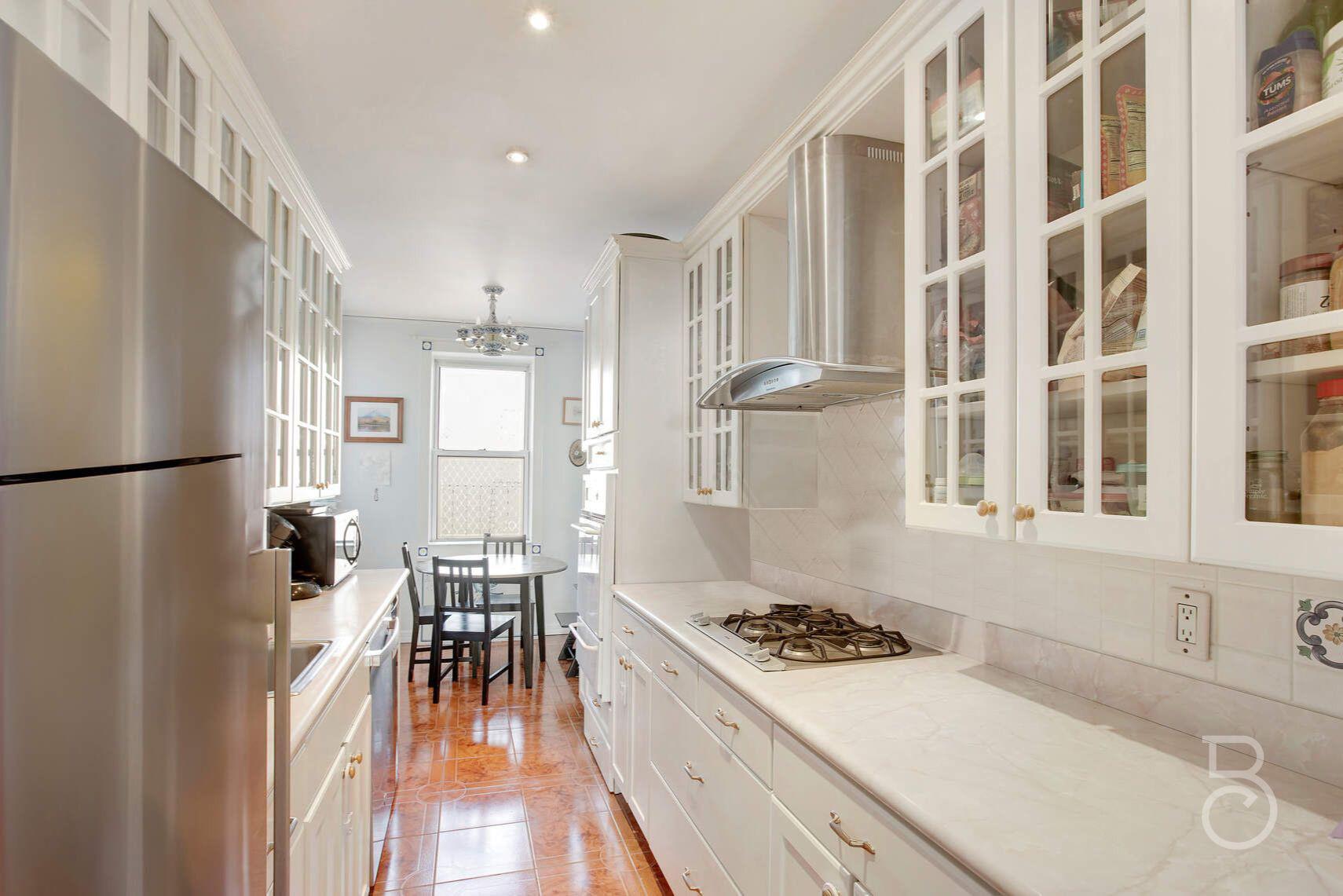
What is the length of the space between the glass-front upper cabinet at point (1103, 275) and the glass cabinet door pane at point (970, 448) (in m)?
0.10

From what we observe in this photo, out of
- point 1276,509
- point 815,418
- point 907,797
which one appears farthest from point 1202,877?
point 815,418

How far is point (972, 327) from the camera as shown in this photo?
54.5 inches

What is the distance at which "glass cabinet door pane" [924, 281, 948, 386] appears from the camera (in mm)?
1469

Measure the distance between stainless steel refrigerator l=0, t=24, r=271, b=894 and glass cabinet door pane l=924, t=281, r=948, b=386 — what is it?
1285 mm

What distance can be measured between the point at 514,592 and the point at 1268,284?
5.41 metres

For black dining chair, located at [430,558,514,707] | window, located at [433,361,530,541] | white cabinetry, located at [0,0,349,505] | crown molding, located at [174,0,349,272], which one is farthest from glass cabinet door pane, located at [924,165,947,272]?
window, located at [433,361,530,541]

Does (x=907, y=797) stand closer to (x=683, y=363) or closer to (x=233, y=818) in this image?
(x=233, y=818)

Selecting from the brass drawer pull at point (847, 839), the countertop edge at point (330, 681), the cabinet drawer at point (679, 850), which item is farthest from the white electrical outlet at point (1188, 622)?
the countertop edge at point (330, 681)

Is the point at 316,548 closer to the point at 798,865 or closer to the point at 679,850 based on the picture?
the point at 679,850

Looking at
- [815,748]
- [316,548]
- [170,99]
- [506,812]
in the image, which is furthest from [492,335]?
[815,748]

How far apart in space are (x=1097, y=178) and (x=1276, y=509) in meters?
0.57

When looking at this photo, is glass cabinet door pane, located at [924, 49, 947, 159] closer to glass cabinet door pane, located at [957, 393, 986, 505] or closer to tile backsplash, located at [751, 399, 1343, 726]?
glass cabinet door pane, located at [957, 393, 986, 505]

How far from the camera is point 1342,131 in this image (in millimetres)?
825

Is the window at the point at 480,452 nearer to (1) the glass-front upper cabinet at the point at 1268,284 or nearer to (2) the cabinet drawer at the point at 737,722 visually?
(2) the cabinet drawer at the point at 737,722
